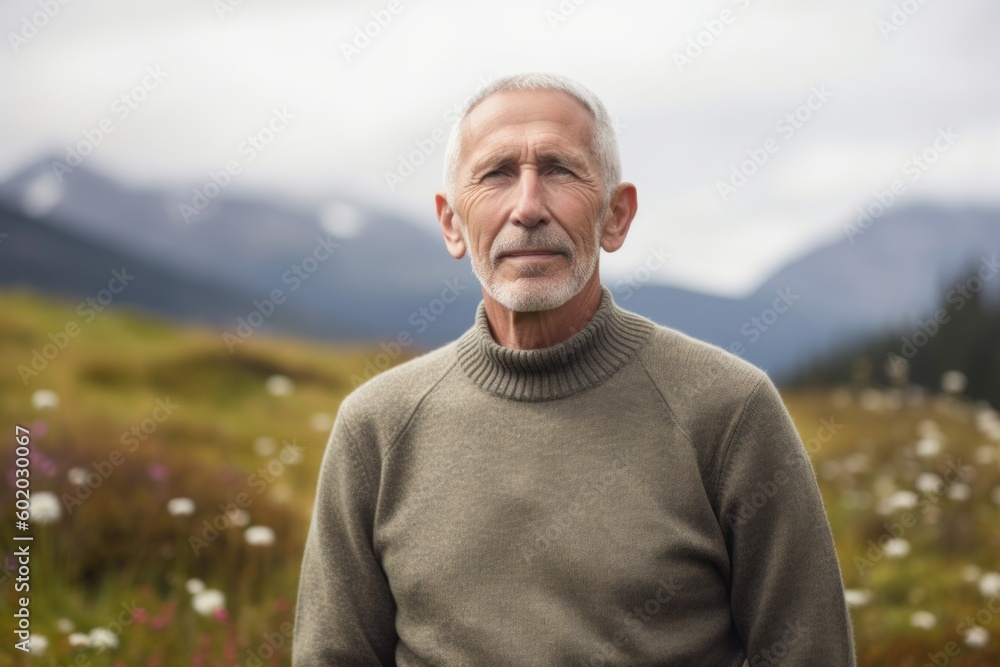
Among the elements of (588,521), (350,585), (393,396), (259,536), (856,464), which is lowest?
(856,464)

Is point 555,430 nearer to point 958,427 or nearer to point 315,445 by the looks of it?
point 315,445

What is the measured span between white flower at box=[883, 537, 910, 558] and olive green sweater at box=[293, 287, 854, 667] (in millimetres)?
2823

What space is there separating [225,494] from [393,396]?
3.16 m

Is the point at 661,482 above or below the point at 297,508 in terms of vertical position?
above

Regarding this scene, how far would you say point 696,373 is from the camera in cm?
258

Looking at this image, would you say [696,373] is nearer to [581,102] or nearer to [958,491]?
[581,102]

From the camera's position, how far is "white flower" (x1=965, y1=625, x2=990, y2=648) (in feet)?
14.7

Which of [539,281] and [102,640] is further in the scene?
[102,640]

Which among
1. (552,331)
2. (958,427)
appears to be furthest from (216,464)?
(958,427)

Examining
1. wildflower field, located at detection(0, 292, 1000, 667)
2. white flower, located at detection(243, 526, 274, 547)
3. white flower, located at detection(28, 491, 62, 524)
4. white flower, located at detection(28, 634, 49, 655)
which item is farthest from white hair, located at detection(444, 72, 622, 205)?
white flower, located at detection(28, 491, 62, 524)

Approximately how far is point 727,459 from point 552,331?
1.91ft

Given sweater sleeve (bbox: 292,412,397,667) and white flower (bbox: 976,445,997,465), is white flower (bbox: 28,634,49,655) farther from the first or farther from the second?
white flower (bbox: 976,445,997,465)

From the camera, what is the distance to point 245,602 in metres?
5.02

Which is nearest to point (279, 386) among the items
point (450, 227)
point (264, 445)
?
point (264, 445)
